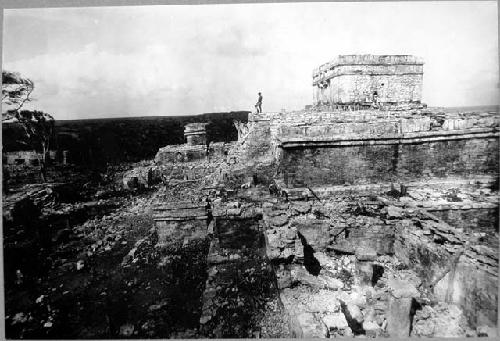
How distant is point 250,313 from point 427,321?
242cm

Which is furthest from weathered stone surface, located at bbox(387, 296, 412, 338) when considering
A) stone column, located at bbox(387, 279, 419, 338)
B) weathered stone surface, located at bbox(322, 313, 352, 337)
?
weathered stone surface, located at bbox(322, 313, 352, 337)

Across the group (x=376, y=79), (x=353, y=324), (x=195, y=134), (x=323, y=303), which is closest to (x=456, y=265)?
(x=353, y=324)

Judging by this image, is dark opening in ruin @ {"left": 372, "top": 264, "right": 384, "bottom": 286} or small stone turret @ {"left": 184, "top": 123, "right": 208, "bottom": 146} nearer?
dark opening in ruin @ {"left": 372, "top": 264, "right": 384, "bottom": 286}

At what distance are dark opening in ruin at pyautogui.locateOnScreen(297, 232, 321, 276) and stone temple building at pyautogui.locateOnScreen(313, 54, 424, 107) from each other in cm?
1192

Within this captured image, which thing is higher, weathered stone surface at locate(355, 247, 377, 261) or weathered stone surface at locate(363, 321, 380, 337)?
weathered stone surface at locate(355, 247, 377, 261)

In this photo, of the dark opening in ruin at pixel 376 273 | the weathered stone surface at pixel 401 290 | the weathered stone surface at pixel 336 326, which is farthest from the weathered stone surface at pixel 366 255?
the weathered stone surface at pixel 336 326

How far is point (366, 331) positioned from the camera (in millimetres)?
3938

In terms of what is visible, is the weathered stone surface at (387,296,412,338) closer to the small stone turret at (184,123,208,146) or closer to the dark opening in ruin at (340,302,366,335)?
the dark opening in ruin at (340,302,366,335)

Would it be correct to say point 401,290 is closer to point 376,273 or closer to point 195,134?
point 376,273

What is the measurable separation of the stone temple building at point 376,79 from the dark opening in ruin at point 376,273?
12.3 metres

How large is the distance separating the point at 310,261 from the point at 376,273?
112 cm

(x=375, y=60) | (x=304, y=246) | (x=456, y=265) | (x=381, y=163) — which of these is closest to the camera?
(x=456, y=265)

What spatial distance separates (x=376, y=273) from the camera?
502cm

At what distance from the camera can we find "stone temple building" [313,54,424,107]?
1583 cm
